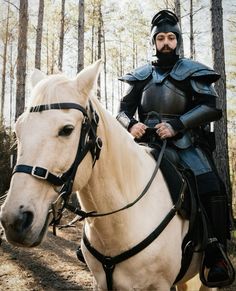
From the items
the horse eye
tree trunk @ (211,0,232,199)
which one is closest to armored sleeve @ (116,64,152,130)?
the horse eye

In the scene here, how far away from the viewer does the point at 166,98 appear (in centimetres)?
319

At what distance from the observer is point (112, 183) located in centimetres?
235

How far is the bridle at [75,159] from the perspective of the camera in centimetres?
183

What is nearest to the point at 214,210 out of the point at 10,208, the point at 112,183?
the point at 112,183

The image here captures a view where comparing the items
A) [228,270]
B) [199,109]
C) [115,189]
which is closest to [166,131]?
[199,109]

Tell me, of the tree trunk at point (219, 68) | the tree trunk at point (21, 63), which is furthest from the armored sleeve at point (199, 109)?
the tree trunk at point (21, 63)

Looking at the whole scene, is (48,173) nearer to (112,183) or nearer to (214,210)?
(112,183)

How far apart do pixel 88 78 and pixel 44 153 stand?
0.57m

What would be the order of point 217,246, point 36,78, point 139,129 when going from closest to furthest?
point 36,78
point 217,246
point 139,129

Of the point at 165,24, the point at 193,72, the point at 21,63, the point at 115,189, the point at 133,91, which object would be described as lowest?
the point at 115,189

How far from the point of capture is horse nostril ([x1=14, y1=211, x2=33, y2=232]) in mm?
1735

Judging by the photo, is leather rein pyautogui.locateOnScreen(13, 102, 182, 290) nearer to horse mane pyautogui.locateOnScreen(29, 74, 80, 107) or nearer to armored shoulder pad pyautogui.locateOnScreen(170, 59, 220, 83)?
horse mane pyautogui.locateOnScreen(29, 74, 80, 107)

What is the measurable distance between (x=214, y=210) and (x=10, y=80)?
30.1m

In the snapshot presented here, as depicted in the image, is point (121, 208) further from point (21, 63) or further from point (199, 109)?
point (21, 63)
